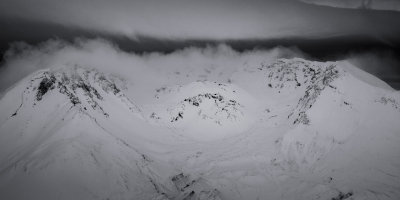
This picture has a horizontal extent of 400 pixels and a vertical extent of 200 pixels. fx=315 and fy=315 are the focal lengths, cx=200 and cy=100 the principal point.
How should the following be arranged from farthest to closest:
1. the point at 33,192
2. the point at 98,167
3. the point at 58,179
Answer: the point at 98,167 < the point at 58,179 < the point at 33,192

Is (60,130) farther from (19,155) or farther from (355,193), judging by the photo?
(355,193)

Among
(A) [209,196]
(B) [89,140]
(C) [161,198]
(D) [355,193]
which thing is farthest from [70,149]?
(D) [355,193]

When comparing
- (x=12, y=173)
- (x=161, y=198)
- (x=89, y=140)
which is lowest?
(x=161, y=198)

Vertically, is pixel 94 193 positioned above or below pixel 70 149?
below

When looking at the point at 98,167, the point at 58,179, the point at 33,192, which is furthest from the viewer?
the point at 98,167

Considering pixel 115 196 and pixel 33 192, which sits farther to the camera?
pixel 115 196

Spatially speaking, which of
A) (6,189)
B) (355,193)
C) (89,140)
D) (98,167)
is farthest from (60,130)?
(355,193)

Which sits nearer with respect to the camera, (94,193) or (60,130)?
(94,193)

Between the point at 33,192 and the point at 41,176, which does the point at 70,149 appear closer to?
the point at 41,176

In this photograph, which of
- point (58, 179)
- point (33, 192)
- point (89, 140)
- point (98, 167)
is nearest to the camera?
point (33, 192)
